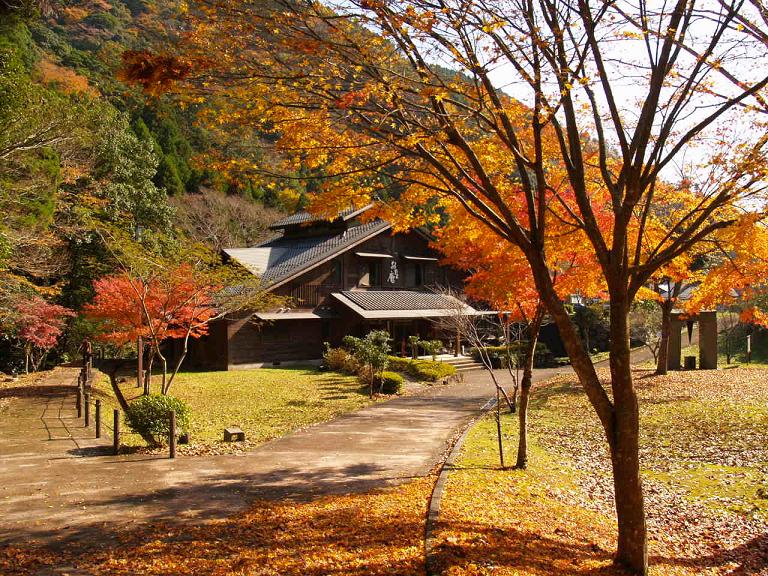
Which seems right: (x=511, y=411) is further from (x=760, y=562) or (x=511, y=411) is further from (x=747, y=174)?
(x=747, y=174)

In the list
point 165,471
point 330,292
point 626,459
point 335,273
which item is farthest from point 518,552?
point 335,273

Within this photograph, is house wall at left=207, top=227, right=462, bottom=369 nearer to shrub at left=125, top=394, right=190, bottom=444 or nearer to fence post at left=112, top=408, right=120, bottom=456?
shrub at left=125, top=394, right=190, bottom=444

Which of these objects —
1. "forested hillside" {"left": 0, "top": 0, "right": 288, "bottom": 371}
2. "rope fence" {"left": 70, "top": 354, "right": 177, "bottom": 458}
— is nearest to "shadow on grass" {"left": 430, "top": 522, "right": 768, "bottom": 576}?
"forested hillside" {"left": 0, "top": 0, "right": 288, "bottom": 371}

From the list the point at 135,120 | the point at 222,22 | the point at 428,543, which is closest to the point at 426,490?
the point at 428,543

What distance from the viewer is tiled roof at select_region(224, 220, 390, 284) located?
27.7 m

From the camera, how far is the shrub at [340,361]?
81.9 feet

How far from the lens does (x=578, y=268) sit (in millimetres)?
13570

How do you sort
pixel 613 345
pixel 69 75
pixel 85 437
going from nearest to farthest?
pixel 613 345
pixel 85 437
pixel 69 75

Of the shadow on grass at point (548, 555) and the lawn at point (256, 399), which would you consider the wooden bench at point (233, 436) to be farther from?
the shadow on grass at point (548, 555)

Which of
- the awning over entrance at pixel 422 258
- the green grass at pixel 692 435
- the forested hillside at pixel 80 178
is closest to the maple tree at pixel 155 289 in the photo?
the forested hillside at pixel 80 178

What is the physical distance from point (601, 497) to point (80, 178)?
87.8 ft

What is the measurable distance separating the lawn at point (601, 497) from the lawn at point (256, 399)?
4953 mm

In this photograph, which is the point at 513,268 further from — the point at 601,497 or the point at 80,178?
the point at 80,178

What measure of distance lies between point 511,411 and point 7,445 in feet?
40.2
